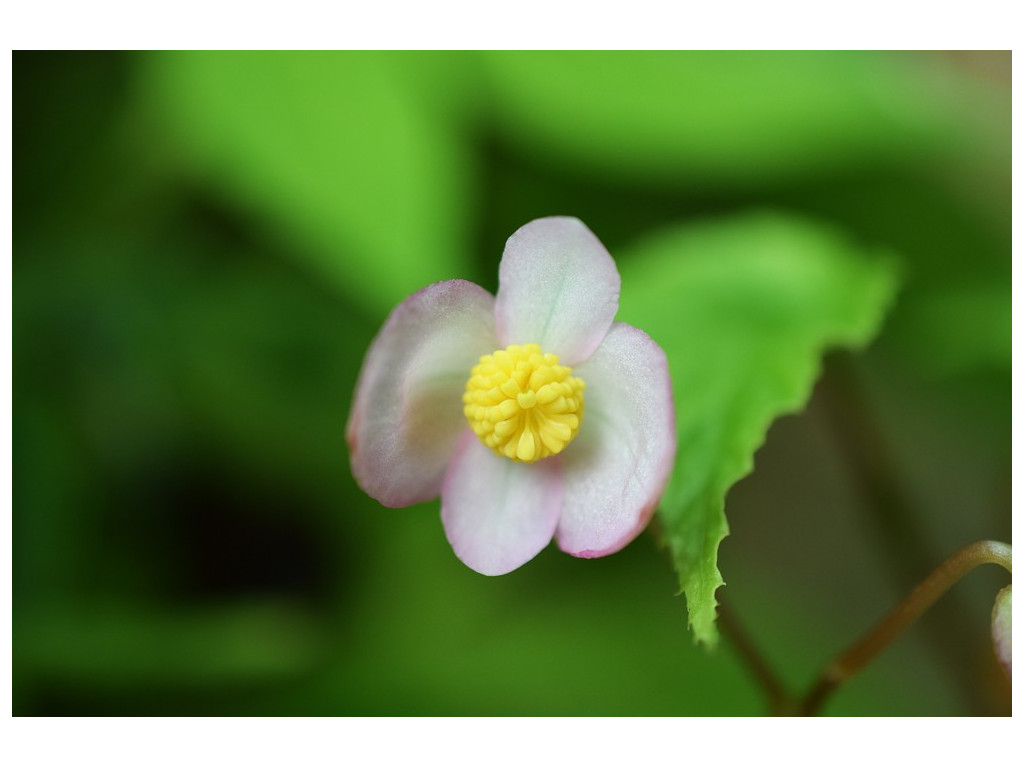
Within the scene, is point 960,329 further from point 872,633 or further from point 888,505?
point 872,633

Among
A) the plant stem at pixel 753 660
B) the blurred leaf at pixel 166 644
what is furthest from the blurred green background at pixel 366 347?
the plant stem at pixel 753 660

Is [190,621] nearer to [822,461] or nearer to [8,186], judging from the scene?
[8,186]

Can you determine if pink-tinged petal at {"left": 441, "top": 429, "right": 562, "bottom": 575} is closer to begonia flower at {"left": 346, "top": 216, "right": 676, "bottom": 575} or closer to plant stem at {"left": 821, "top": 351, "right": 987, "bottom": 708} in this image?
begonia flower at {"left": 346, "top": 216, "right": 676, "bottom": 575}

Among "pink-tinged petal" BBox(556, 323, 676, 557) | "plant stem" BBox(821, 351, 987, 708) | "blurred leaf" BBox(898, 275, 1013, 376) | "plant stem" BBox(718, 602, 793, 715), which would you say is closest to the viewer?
"pink-tinged petal" BBox(556, 323, 676, 557)

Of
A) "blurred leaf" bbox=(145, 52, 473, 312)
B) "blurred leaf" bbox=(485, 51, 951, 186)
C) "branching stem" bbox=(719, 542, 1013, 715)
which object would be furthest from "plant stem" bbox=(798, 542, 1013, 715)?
"blurred leaf" bbox=(485, 51, 951, 186)
